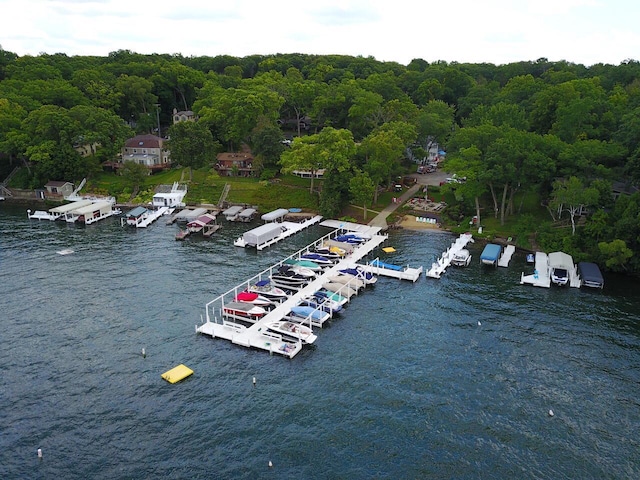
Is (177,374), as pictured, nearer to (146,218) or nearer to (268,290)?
(268,290)

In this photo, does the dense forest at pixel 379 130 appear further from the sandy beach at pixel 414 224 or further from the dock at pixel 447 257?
the dock at pixel 447 257

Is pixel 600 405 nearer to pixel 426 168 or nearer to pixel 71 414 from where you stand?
pixel 71 414

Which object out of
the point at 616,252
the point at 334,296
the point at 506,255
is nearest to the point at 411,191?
the point at 506,255

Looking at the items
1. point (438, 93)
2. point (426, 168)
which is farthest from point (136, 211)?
point (438, 93)

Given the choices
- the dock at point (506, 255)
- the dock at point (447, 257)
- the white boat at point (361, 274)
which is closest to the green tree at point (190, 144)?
the white boat at point (361, 274)

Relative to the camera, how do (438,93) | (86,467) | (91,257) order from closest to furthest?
(86,467)
(91,257)
(438,93)

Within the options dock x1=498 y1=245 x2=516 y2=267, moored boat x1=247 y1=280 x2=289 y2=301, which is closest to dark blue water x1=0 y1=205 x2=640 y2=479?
dock x1=498 y1=245 x2=516 y2=267
